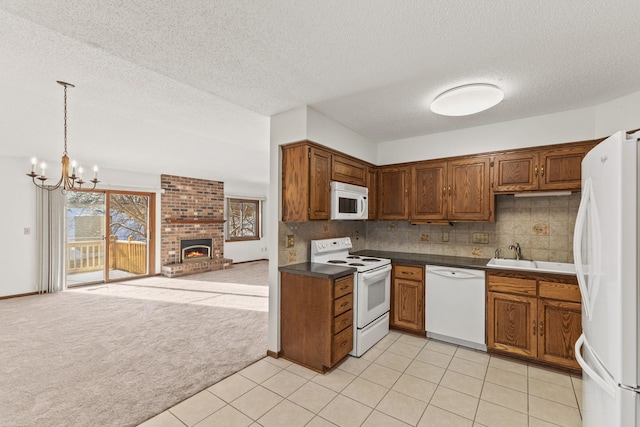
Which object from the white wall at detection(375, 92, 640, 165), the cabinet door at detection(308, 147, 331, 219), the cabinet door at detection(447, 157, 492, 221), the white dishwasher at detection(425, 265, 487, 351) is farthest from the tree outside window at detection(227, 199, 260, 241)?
the cabinet door at detection(447, 157, 492, 221)

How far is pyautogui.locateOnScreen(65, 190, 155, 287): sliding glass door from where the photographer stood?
5.75 m

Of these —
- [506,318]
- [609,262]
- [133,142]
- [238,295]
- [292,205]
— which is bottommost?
[238,295]

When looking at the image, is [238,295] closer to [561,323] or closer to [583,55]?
[561,323]

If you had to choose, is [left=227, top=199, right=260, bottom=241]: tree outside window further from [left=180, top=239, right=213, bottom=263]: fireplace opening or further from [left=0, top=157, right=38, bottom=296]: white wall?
[left=0, top=157, right=38, bottom=296]: white wall

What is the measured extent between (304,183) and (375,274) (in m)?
1.27

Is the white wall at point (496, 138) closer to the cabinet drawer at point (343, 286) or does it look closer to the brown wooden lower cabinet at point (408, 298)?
the brown wooden lower cabinet at point (408, 298)

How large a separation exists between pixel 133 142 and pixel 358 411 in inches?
174

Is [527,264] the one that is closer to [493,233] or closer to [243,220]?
[493,233]

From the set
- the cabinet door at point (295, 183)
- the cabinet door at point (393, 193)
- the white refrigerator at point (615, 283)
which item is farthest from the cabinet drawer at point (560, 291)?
the cabinet door at point (295, 183)

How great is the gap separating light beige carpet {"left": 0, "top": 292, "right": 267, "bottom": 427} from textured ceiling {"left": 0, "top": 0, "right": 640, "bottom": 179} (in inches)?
100

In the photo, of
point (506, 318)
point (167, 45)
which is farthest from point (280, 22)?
point (506, 318)

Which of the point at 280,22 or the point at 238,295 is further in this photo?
the point at 238,295

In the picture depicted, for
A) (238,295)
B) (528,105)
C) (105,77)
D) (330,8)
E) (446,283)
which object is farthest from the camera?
(238,295)

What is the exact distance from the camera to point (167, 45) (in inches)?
69.3
